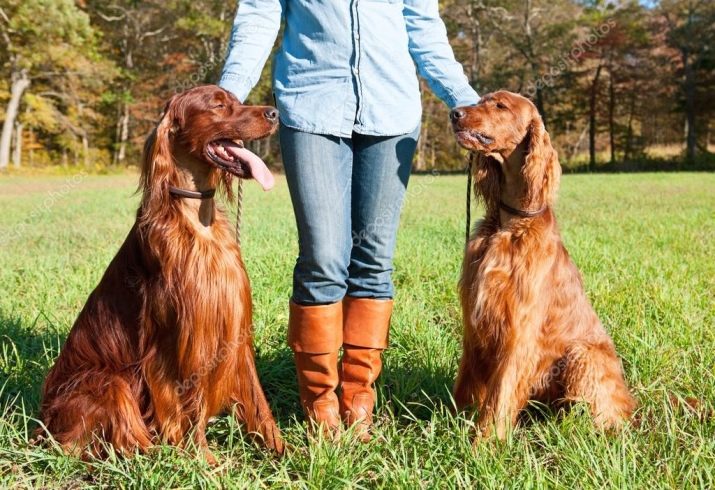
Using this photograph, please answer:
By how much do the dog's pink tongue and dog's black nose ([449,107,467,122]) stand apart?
92cm

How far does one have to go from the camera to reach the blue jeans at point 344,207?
254cm

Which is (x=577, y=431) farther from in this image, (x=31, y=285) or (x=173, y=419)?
(x=31, y=285)

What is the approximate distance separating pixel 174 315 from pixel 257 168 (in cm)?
69

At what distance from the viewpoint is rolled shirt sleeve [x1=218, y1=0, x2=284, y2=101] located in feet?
8.32

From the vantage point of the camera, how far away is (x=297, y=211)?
103 inches

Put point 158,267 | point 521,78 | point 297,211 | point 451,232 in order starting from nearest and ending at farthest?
1. point 158,267
2. point 297,211
3. point 451,232
4. point 521,78

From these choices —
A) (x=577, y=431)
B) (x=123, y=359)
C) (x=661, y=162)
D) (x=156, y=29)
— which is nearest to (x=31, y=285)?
(x=123, y=359)

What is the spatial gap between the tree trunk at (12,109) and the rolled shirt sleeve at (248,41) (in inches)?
1073

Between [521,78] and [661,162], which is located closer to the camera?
[661,162]

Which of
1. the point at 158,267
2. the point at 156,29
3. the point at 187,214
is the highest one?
the point at 156,29

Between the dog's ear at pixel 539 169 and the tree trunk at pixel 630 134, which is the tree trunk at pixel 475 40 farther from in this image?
the dog's ear at pixel 539 169

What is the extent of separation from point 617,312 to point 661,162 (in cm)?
2668

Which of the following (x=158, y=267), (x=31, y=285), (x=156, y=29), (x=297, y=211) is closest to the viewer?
(x=158, y=267)

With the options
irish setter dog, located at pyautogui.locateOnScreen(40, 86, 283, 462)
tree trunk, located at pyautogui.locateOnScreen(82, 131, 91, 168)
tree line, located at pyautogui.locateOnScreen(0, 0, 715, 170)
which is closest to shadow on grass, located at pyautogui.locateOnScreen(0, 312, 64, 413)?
irish setter dog, located at pyautogui.locateOnScreen(40, 86, 283, 462)
